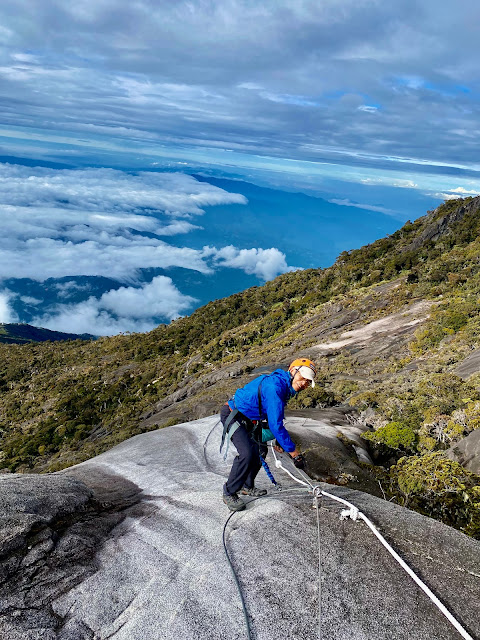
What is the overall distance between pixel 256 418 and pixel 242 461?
0.81 meters

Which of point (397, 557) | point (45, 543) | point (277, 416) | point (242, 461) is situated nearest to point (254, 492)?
point (242, 461)

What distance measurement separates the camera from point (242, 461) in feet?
24.1

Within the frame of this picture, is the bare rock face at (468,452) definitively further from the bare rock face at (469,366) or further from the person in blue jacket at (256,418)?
the person in blue jacket at (256,418)

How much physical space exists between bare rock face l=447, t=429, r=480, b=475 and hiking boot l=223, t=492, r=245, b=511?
8.40m

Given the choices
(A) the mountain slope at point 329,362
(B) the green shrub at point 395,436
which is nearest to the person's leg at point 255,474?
(A) the mountain slope at point 329,362

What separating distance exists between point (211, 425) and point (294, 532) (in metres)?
9.02

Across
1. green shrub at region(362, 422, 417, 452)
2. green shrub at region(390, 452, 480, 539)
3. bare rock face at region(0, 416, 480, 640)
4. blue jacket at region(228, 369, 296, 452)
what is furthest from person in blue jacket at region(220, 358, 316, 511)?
green shrub at region(362, 422, 417, 452)

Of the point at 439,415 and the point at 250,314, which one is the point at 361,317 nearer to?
the point at 439,415

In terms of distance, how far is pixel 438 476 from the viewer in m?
11.0

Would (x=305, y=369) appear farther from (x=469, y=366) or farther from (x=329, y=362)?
(x=329, y=362)

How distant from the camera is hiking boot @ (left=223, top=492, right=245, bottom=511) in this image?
739 cm

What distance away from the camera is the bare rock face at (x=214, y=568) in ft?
16.1

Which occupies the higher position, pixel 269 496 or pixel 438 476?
pixel 269 496

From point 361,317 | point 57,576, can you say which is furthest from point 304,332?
point 57,576
